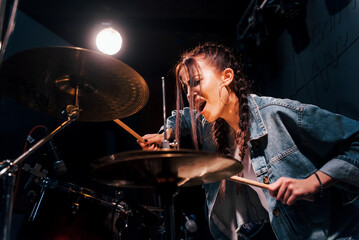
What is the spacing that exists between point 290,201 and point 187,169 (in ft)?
1.48

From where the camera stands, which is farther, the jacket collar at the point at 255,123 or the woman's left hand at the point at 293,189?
the jacket collar at the point at 255,123

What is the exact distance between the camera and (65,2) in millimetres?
2768

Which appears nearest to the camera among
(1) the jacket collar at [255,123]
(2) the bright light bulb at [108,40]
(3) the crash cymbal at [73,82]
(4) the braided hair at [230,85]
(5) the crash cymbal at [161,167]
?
(5) the crash cymbal at [161,167]

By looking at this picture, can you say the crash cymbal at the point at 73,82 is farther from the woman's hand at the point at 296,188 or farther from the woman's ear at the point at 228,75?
the woman's hand at the point at 296,188

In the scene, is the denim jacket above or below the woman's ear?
below

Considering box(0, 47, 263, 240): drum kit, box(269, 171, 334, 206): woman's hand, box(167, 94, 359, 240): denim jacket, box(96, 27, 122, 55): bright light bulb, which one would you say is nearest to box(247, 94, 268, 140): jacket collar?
box(167, 94, 359, 240): denim jacket

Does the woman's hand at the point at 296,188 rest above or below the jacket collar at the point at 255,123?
below

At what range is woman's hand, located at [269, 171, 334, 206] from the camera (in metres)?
1.01

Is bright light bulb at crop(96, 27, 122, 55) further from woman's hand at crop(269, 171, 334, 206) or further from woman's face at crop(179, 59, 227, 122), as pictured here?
woman's hand at crop(269, 171, 334, 206)

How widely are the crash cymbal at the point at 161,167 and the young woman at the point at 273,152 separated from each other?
310 mm

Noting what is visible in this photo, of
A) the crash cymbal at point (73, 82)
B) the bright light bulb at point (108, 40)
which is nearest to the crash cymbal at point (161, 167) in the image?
the crash cymbal at point (73, 82)

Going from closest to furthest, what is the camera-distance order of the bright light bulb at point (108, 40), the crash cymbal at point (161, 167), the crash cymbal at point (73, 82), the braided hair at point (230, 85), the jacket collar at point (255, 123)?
the crash cymbal at point (161, 167)
the crash cymbal at point (73, 82)
the jacket collar at point (255, 123)
the braided hair at point (230, 85)
the bright light bulb at point (108, 40)

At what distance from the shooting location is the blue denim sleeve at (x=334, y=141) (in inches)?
40.7

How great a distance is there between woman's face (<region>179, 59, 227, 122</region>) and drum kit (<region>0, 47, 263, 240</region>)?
1.00 feet
